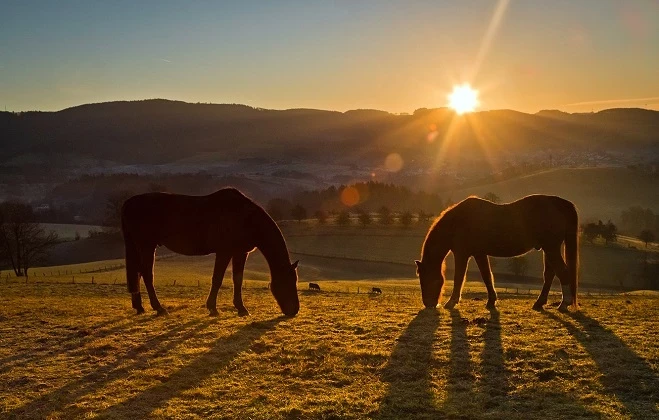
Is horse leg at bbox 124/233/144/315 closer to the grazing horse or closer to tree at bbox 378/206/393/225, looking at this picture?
the grazing horse

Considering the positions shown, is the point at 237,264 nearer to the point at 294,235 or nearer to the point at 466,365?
the point at 466,365

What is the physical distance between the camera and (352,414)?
711cm

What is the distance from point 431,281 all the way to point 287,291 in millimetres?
4637

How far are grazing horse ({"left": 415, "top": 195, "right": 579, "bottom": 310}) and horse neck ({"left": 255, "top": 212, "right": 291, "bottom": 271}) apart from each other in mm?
4424

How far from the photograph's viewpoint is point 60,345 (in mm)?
11281

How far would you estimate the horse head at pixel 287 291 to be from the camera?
1457 centimetres

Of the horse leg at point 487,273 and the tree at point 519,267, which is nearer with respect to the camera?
the horse leg at point 487,273

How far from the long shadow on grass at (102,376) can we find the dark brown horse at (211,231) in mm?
2662

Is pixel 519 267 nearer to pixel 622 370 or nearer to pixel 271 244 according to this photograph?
pixel 271 244

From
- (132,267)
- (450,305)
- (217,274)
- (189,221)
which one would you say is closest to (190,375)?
(217,274)

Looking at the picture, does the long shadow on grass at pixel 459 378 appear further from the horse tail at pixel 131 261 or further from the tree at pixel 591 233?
the tree at pixel 591 233

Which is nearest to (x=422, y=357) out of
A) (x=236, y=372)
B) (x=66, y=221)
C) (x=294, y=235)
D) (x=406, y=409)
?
(x=406, y=409)

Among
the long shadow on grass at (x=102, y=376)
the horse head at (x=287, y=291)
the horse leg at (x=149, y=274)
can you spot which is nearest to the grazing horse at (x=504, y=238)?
the horse head at (x=287, y=291)

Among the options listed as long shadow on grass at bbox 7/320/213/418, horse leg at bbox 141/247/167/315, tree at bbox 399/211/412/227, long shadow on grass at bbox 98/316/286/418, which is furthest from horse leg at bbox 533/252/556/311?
tree at bbox 399/211/412/227
